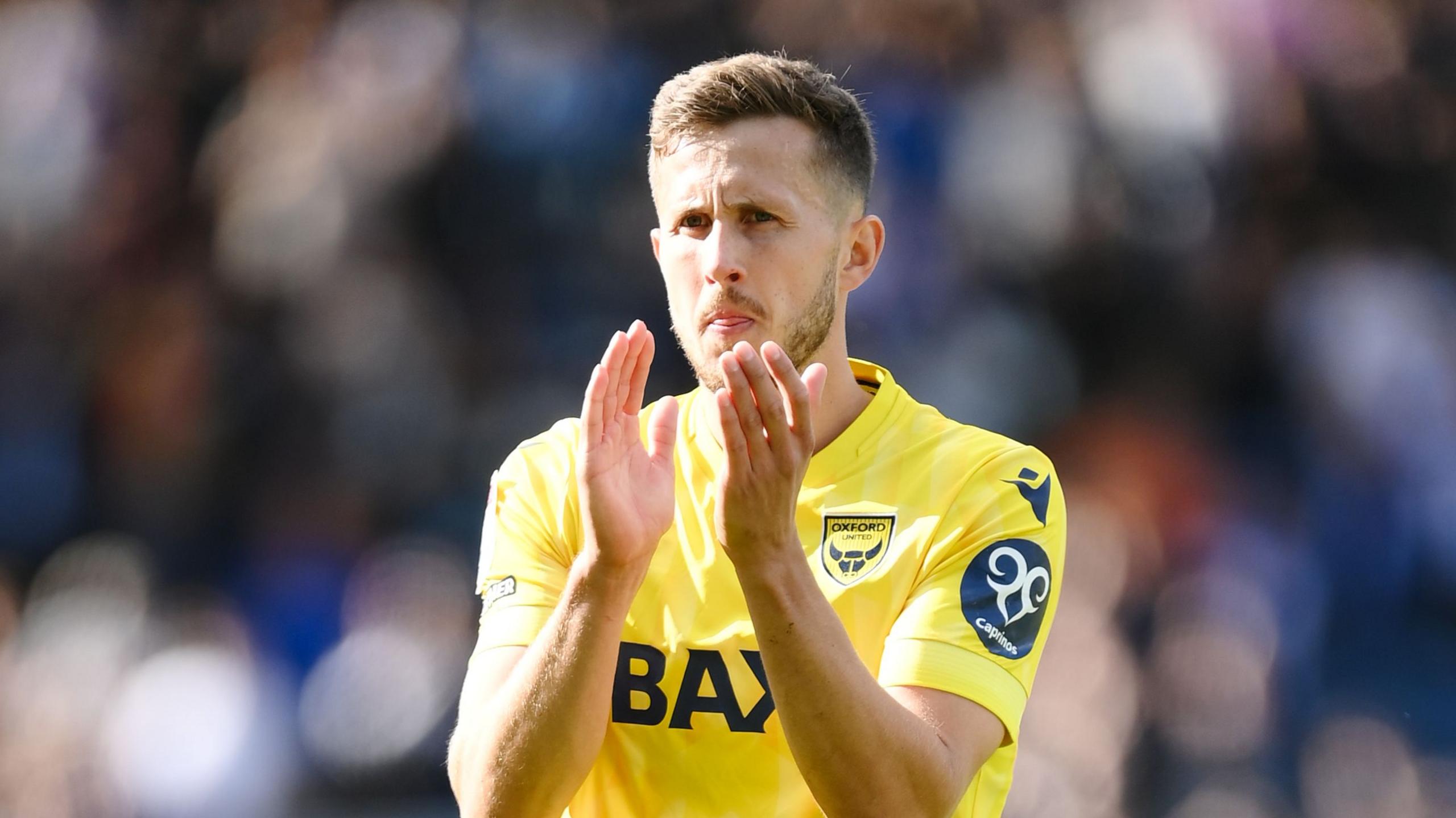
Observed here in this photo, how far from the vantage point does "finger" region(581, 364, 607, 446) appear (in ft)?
9.30

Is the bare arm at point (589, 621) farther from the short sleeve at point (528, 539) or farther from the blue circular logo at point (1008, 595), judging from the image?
the blue circular logo at point (1008, 595)

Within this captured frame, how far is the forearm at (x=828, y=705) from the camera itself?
8.85 feet

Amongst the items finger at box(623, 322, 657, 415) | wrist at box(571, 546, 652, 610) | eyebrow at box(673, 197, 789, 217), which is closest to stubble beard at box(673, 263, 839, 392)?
eyebrow at box(673, 197, 789, 217)

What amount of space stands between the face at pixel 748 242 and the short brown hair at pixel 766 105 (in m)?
0.03

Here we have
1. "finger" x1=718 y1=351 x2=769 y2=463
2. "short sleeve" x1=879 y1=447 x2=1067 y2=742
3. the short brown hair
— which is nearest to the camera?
"finger" x1=718 y1=351 x2=769 y2=463

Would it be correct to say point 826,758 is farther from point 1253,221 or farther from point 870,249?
point 1253,221

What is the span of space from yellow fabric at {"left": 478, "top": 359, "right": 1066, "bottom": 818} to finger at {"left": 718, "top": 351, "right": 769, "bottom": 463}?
629 mm

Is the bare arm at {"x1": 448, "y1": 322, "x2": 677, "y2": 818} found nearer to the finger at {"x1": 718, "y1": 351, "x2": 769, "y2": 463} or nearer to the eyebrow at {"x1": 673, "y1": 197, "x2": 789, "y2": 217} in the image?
the finger at {"x1": 718, "y1": 351, "x2": 769, "y2": 463}

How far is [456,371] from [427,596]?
111 cm

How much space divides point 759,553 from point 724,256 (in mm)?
828

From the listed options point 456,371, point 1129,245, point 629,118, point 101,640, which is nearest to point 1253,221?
point 1129,245

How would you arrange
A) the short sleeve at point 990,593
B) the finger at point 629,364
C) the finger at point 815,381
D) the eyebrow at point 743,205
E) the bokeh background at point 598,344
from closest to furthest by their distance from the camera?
the finger at point 815,381 → the finger at point 629,364 → the short sleeve at point 990,593 → the eyebrow at point 743,205 → the bokeh background at point 598,344

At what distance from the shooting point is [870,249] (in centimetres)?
372

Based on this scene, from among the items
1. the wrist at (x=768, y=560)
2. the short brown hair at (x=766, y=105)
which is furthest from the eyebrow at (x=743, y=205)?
the wrist at (x=768, y=560)
